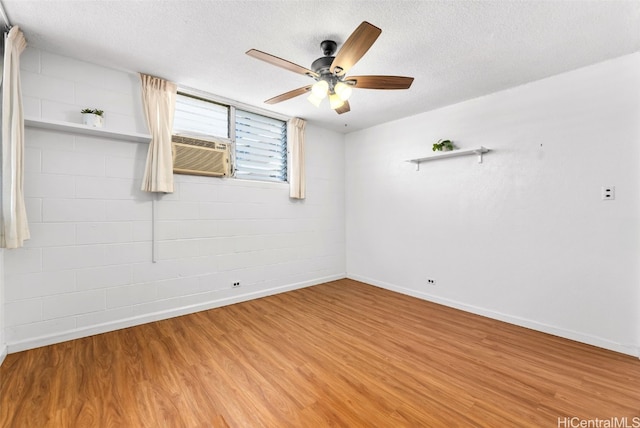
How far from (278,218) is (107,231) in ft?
6.65

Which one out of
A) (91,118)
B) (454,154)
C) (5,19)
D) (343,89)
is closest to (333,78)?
(343,89)

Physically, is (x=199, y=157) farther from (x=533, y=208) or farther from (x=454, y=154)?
(x=533, y=208)

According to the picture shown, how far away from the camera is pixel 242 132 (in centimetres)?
373

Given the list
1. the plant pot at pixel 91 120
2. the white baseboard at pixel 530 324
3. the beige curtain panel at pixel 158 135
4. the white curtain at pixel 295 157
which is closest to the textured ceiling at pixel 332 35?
the beige curtain panel at pixel 158 135

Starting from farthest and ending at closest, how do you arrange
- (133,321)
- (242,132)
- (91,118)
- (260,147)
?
(260,147) → (242,132) → (133,321) → (91,118)

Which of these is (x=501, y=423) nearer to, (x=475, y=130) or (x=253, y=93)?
(x=475, y=130)

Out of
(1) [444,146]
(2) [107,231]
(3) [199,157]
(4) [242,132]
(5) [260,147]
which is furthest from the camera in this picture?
(5) [260,147]

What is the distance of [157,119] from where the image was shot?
2.87m

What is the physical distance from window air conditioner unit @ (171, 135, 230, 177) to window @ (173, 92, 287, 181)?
0.13 metres

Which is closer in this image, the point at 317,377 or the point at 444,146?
A: the point at 317,377

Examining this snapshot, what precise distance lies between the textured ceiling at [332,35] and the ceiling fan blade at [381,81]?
357 millimetres

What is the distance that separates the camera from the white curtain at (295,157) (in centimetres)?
411

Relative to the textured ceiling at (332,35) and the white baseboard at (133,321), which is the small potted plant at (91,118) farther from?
the white baseboard at (133,321)

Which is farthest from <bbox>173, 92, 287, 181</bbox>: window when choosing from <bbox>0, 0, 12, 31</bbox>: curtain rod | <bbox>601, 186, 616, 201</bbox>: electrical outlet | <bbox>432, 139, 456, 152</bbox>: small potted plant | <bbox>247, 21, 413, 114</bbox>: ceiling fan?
<bbox>601, 186, 616, 201</bbox>: electrical outlet
